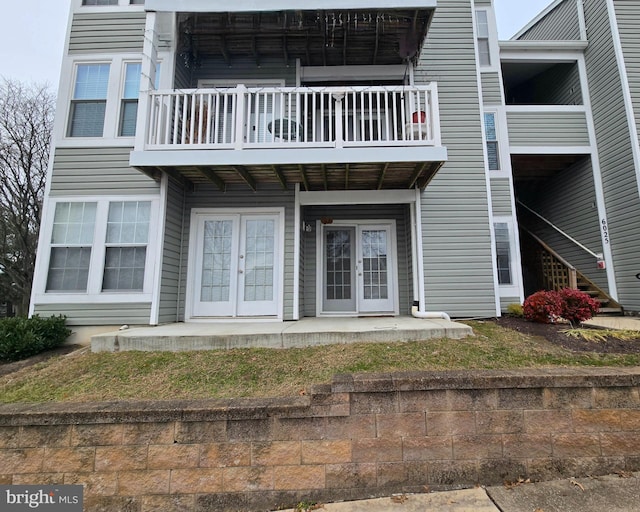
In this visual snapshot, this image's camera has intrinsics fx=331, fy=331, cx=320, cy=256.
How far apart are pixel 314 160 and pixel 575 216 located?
6.99 meters

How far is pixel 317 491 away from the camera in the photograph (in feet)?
8.00

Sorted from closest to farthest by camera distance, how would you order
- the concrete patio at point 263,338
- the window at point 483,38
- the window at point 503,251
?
the concrete patio at point 263,338 → the window at point 503,251 → the window at point 483,38

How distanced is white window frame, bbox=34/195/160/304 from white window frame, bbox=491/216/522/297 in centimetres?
618

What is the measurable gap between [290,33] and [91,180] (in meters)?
4.52

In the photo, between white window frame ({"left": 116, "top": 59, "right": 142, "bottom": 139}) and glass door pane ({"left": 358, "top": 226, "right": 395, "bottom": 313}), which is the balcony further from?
glass door pane ({"left": 358, "top": 226, "right": 395, "bottom": 313})

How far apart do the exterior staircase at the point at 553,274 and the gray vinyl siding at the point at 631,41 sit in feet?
10.4

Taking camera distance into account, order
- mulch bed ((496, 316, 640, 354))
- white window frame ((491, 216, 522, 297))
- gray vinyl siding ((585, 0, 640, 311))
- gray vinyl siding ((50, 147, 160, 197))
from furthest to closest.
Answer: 1. gray vinyl siding ((585, 0, 640, 311))
2. white window frame ((491, 216, 522, 297))
3. gray vinyl siding ((50, 147, 160, 197))
4. mulch bed ((496, 316, 640, 354))

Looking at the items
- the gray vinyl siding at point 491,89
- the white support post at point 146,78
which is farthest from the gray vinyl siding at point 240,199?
the gray vinyl siding at point 491,89

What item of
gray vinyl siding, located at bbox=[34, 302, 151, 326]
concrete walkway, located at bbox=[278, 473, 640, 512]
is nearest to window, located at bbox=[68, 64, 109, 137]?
gray vinyl siding, located at bbox=[34, 302, 151, 326]

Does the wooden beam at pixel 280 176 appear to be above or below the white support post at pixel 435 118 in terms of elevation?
below

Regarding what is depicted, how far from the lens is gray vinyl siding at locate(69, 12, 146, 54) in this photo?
6121 millimetres

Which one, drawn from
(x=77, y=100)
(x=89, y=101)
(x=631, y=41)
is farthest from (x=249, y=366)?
(x=631, y=41)

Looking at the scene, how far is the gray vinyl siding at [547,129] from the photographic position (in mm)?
7562

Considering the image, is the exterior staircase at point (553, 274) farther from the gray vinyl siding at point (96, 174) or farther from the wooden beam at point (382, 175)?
the gray vinyl siding at point (96, 174)
